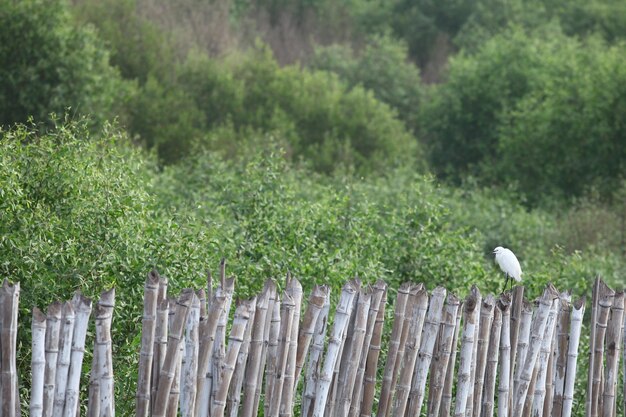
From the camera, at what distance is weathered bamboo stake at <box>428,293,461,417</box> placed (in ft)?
19.1

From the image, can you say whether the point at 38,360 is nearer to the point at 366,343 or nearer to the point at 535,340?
the point at 366,343

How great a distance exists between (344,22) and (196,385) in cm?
4733

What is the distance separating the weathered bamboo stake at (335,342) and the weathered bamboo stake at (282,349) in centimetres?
23

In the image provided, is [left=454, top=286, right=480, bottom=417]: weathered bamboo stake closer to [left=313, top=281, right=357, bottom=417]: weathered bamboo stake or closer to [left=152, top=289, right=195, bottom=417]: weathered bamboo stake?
[left=313, top=281, right=357, bottom=417]: weathered bamboo stake

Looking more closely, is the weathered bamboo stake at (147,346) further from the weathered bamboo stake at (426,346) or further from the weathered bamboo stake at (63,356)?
the weathered bamboo stake at (426,346)

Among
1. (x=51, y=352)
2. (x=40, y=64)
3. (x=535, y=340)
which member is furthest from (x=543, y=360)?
(x=40, y=64)

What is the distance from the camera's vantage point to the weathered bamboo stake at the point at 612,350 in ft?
20.8

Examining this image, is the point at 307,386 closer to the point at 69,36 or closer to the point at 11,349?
the point at 11,349

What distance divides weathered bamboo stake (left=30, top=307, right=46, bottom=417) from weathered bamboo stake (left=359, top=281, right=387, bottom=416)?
1.79 meters

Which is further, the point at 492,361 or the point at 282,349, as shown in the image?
the point at 492,361

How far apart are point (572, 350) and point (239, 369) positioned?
80.6 inches

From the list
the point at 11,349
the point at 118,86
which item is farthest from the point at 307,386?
the point at 118,86

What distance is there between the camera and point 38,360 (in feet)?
15.3

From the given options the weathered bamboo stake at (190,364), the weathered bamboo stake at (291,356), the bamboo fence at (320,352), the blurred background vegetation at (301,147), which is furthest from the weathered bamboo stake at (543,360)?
the blurred background vegetation at (301,147)
